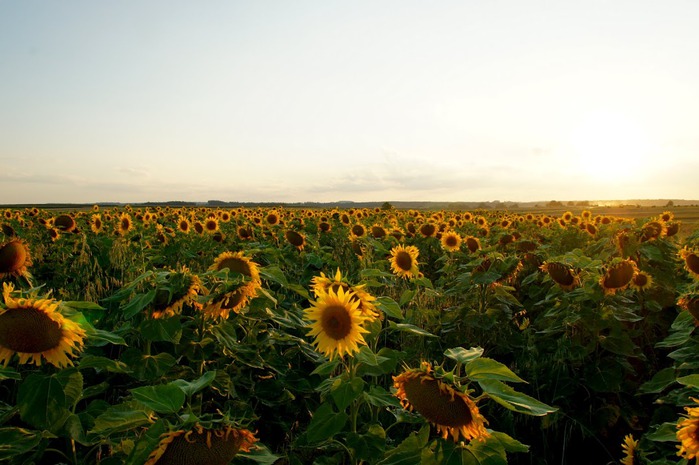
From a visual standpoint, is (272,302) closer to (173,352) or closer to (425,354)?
(173,352)

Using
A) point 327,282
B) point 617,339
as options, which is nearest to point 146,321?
point 327,282

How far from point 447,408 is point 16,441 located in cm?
157

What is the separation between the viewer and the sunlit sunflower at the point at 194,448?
131 cm

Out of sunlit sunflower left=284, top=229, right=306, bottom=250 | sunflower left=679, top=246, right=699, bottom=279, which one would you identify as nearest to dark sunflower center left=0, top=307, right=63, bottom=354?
sunflower left=679, top=246, right=699, bottom=279

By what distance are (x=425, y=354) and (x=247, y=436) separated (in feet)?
11.8

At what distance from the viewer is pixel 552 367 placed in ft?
13.8

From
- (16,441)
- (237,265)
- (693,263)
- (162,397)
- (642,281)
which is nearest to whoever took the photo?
(162,397)

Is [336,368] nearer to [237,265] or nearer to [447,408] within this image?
[237,265]

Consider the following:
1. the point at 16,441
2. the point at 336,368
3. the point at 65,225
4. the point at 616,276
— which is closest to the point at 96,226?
the point at 65,225

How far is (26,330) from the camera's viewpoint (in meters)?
1.79

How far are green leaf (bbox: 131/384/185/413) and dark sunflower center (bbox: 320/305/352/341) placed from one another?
764mm

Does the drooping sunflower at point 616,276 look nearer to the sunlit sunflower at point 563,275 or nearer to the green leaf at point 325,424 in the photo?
the sunlit sunflower at point 563,275

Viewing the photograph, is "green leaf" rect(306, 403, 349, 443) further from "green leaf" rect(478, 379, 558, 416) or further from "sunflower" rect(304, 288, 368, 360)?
"green leaf" rect(478, 379, 558, 416)

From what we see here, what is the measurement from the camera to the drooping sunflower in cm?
411
